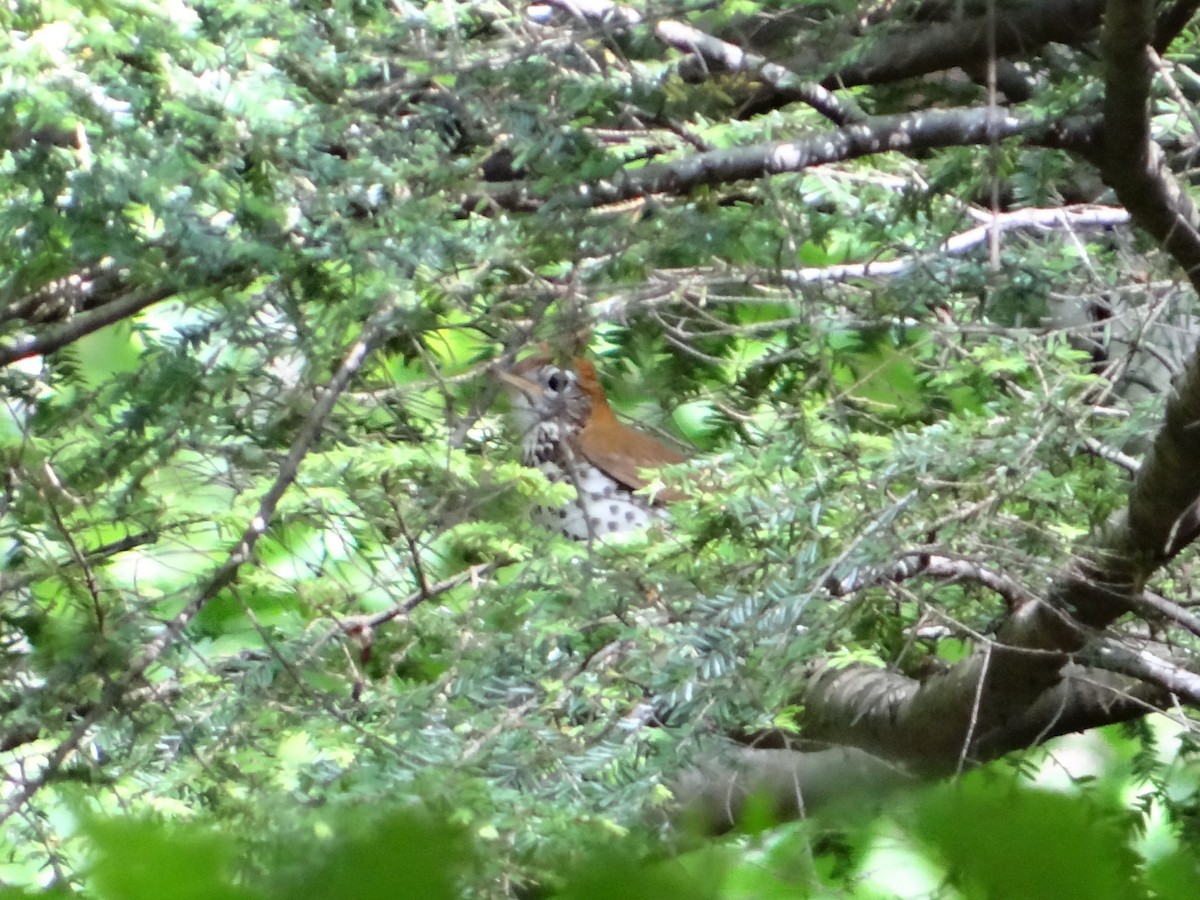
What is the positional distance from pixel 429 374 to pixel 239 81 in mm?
430

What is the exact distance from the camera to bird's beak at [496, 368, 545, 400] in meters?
1.17

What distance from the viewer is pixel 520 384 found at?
1.36 meters

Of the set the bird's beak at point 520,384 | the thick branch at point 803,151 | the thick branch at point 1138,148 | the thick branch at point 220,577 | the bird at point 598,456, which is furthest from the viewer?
the bird at point 598,456

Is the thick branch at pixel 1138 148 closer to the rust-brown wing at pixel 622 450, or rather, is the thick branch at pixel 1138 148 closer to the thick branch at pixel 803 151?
the thick branch at pixel 803 151

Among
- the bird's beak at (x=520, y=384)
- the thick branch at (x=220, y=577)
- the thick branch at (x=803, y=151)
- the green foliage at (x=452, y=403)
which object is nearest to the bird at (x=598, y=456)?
the bird's beak at (x=520, y=384)

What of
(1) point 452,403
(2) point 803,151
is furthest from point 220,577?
(2) point 803,151

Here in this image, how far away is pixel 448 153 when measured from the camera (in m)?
0.98

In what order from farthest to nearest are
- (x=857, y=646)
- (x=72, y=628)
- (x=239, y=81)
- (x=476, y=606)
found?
1. (x=857, y=646)
2. (x=476, y=606)
3. (x=72, y=628)
4. (x=239, y=81)

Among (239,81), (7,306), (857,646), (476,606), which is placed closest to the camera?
(239,81)

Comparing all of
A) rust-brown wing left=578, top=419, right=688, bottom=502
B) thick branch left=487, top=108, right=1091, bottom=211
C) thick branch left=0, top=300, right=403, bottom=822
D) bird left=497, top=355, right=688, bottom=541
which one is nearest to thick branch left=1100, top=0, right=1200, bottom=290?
thick branch left=487, top=108, right=1091, bottom=211

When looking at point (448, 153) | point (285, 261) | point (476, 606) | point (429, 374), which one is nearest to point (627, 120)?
point (448, 153)

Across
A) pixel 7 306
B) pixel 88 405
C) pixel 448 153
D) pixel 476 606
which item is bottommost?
pixel 476 606

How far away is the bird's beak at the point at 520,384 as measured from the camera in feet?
3.84

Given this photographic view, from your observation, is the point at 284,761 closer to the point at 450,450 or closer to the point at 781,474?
the point at 450,450
